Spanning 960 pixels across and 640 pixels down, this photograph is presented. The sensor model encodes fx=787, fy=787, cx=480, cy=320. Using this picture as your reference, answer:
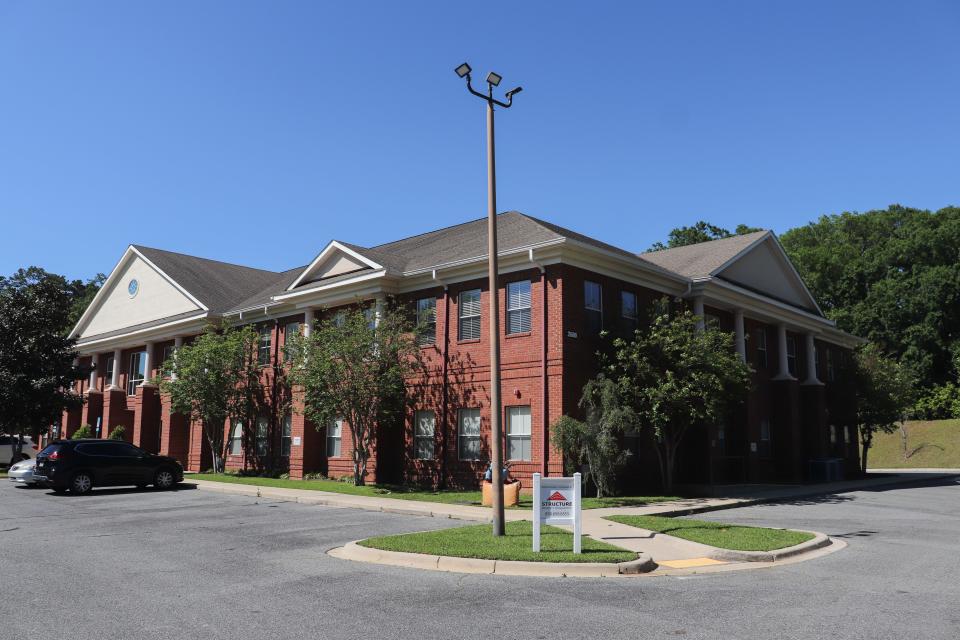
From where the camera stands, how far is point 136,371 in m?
39.2

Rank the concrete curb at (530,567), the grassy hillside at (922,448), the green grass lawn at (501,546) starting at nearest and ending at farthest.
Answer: the concrete curb at (530,567)
the green grass lawn at (501,546)
the grassy hillside at (922,448)

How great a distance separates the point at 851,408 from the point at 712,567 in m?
25.8

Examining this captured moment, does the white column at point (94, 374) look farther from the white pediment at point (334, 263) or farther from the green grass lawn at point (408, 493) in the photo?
the white pediment at point (334, 263)

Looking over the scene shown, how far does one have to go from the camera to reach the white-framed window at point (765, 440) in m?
29.6

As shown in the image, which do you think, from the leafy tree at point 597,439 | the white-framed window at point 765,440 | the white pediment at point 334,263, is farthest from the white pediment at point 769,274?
the white pediment at point 334,263

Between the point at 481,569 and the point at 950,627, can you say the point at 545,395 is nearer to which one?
the point at 481,569

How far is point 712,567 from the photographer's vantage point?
10992 millimetres

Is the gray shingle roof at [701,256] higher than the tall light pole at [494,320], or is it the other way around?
the gray shingle roof at [701,256]

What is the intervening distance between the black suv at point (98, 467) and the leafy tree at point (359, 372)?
482 centimetres

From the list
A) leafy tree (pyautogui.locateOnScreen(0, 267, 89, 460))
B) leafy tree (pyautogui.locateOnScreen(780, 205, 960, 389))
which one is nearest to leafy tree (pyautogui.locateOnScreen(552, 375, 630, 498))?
leafy tree (pyautogui.locateOnScreen(0, 267, 89, 460))

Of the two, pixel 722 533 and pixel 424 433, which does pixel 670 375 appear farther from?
pixel 424 433

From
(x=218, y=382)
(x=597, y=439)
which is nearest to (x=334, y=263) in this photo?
(x=218, y=382)

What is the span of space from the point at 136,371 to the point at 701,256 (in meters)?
27.6

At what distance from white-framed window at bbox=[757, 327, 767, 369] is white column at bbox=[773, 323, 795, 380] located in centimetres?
55
